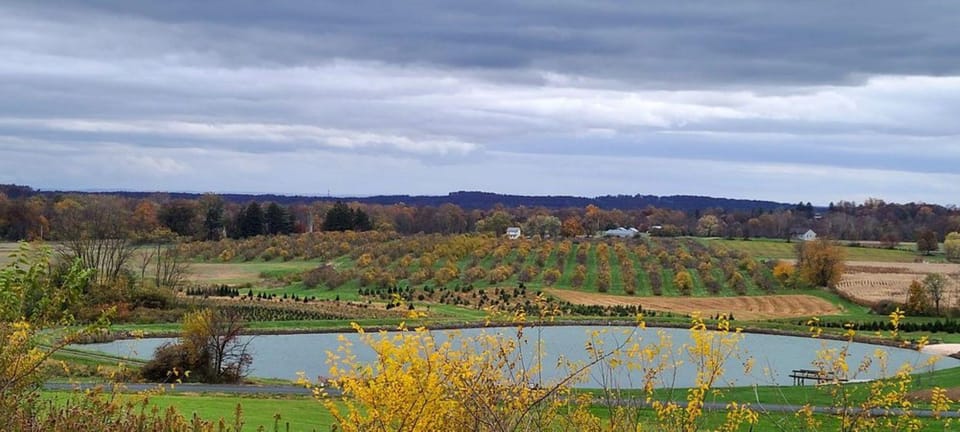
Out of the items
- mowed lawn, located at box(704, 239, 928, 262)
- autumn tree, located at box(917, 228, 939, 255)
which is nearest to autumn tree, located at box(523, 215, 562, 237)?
mowed lawn, located at box(704, 239, 928, 262)

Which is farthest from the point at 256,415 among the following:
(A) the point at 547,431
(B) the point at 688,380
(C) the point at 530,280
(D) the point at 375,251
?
(D) the point at 375,251

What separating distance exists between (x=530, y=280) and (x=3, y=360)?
6392cm

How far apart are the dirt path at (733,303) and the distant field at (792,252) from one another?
1068 inches

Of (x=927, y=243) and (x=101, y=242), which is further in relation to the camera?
(x=927, y=243)

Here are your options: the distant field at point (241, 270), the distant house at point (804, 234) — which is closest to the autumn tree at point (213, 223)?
the distant field at point (241, 270)

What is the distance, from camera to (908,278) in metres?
78.9

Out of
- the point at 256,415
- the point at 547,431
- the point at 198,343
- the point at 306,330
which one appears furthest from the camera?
the point at 306,330

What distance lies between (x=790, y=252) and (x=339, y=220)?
52.0 meters

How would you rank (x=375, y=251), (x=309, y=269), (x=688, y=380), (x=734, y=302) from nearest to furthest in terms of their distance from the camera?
(x=688, y=380), (x=734, y=302), (x=309, y=269), (x=375, y=251)

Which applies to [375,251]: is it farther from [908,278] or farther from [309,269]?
[908,278]

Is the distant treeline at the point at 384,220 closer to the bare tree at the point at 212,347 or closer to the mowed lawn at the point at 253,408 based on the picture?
the bare tree at the point at 212,347

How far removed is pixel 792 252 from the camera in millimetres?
102125

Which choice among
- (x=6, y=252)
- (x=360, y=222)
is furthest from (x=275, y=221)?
(x=6, y=252)

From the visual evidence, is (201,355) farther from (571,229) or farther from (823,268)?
(571,229)
